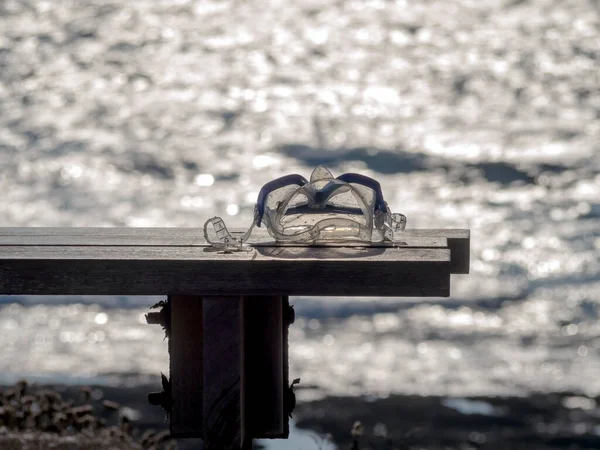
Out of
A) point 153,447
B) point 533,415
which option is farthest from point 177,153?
point 153,447

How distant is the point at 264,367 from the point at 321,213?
15.1 inches

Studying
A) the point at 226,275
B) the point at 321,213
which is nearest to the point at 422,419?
the point at 321,213

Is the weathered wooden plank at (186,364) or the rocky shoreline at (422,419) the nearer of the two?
the weathered wooden plank at (186,364)

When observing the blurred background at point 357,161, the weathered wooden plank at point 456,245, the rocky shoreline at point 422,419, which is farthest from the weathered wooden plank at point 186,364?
the blurred background at point 357,161

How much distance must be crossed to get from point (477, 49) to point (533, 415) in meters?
6.16

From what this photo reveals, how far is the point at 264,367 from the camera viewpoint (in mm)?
2480

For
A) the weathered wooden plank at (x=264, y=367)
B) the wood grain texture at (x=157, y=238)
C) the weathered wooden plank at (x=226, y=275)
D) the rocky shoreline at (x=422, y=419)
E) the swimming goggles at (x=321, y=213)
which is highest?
the swimming goggles at (x=321, y=213)

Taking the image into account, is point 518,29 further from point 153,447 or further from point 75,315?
point 153,447

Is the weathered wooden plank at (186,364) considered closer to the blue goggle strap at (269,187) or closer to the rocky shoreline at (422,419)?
the blue goggle strap at (269,187)

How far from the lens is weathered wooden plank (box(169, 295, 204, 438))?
2381 millimetres

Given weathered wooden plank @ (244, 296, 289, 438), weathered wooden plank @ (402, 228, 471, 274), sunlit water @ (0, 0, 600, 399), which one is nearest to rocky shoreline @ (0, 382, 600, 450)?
sunlit water @ (0, 0, 600, 399)

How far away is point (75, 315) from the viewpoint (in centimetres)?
717

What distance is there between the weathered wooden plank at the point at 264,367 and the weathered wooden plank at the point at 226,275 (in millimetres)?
246

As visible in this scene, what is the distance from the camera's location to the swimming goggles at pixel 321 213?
2516 mm
